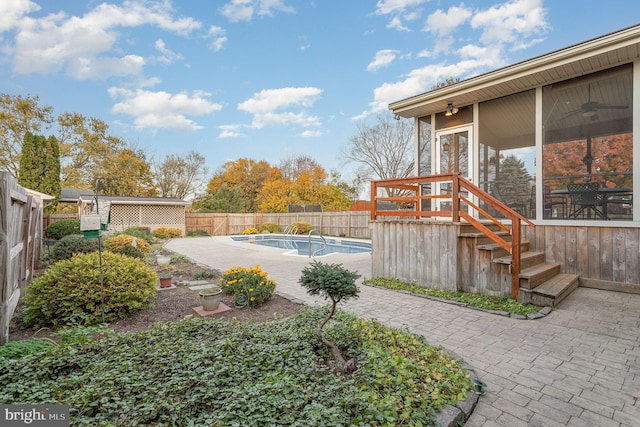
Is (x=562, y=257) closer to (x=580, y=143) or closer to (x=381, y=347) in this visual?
(x=580, y=143)

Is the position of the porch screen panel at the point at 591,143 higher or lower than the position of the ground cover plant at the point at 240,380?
higher

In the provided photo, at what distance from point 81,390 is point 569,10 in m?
11.2

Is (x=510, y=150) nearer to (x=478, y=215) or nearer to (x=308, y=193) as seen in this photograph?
(x=478, y=215)

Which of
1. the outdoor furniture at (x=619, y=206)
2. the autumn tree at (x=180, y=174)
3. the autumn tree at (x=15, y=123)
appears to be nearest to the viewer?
the outdoor furniture at (x=619, y=206)

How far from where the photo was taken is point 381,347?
8.26 feet

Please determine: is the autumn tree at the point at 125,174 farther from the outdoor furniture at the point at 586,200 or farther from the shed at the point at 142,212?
the outdoor furniture at the point at 586,200

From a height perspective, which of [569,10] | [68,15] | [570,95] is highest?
[68,15]

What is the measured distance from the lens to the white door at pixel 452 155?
20.5 feet

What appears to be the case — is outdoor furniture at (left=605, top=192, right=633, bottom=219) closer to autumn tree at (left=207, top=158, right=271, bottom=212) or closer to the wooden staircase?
the wooden staircase

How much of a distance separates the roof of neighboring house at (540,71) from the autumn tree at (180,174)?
22018mm

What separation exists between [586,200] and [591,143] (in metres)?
0.96

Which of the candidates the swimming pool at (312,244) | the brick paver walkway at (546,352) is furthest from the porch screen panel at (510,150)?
the swimming pool at (312,244)

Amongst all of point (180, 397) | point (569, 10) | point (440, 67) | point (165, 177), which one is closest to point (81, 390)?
point (180, 397)

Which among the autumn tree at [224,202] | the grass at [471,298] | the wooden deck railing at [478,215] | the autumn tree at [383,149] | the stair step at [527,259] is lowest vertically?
the grass at [471,298]
